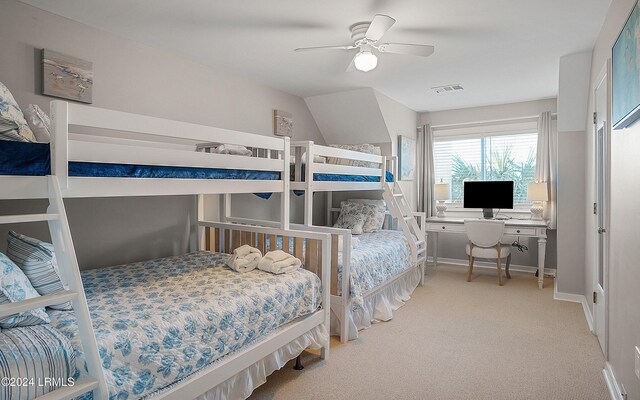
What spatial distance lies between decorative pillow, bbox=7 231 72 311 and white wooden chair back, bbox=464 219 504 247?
4028 mm

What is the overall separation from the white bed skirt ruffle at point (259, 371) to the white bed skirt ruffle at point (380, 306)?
46cm

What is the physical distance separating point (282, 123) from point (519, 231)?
3076 mm

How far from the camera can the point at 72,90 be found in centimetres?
262

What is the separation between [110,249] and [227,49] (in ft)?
6.10

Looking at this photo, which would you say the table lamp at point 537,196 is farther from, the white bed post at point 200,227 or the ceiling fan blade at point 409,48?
the white bed post at point 200,227

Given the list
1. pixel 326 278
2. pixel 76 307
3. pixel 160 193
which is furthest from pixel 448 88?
pixel 76 307

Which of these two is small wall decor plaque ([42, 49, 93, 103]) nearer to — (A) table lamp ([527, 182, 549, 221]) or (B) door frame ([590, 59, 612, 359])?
(B) door frame ([590, 59, 612, 359])

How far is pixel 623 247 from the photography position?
1.93m

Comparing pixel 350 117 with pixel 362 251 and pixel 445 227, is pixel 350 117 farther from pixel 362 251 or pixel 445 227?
pixel 362 251

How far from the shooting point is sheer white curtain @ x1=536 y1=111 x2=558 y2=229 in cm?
482

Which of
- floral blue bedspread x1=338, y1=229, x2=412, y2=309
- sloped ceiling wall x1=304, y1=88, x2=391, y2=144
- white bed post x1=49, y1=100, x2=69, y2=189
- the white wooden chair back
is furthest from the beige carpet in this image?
sloped ceiling wall x1=304, y1=88, x2=391, y2=144

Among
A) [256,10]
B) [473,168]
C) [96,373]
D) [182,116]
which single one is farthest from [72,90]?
[473,168]

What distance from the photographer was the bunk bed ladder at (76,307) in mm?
1237

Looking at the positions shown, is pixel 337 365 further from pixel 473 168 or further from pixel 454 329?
pixel 473 168
